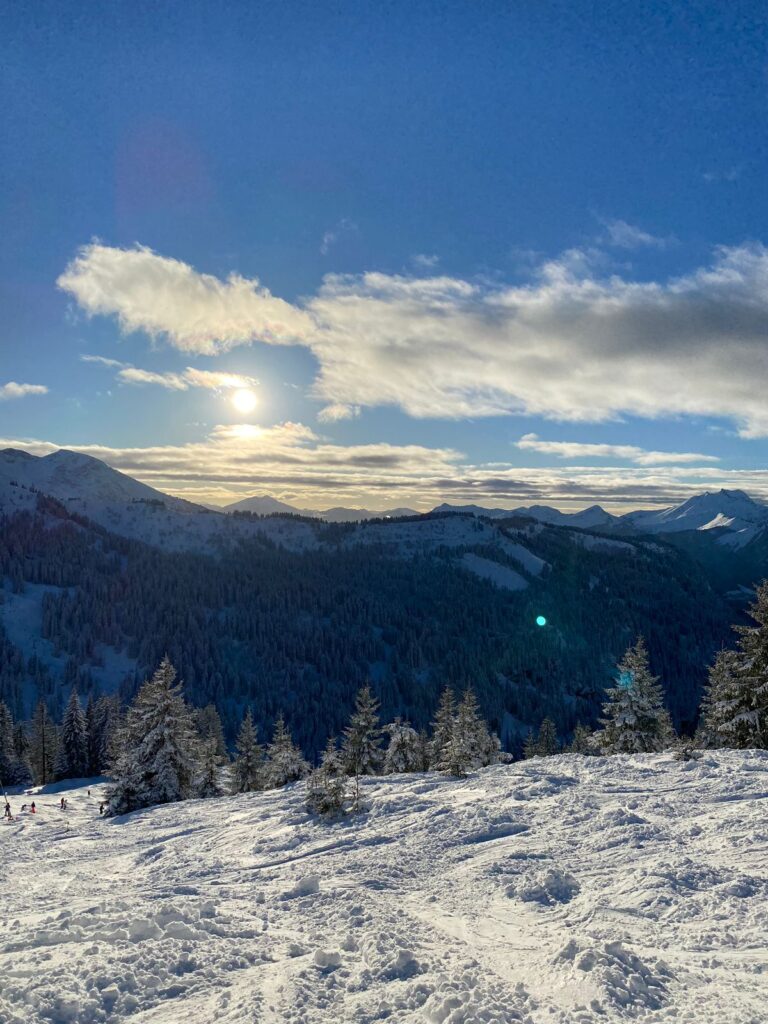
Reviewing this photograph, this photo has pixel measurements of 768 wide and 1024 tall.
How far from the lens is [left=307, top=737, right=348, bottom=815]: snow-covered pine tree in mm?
20533

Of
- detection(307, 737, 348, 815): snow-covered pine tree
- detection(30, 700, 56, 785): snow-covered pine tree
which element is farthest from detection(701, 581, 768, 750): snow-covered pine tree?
detection(30, 700, 56, 785): snow-covered pine tree

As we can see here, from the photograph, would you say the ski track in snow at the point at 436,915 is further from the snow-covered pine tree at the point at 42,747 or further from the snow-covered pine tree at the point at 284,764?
the snow-covered pine tree at the point at 42,747

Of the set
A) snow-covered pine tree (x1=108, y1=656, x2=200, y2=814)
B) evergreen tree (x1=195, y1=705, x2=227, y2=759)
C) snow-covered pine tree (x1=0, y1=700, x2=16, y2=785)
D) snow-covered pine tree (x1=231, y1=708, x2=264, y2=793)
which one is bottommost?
evergreen tree (x1=195, y1=705, x2=227, y2=759)

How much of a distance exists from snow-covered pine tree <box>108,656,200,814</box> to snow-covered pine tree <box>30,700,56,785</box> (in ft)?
118

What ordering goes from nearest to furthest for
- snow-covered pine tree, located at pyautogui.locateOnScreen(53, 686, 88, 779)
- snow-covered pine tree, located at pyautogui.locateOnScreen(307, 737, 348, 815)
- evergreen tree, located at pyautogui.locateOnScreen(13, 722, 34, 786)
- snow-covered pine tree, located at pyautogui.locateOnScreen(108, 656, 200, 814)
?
snow-covered pine tree, located at pyautogui.locateOnScreen(307, 737, 348, 815)
snow-covered pine tree, located at pyautogui.locateOnScreen(108, 656, 200, 814)
evergreen tree, located at pyautogui.locateOnScreen(13, 722, 34, 786)
snow-covered pine tree, located at pyautogui.locateOnScreen(53, 686, 88, 779)

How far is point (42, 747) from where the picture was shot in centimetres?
6588

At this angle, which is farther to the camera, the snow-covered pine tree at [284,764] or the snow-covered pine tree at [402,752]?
the snow-covered pine tree at [402,752]

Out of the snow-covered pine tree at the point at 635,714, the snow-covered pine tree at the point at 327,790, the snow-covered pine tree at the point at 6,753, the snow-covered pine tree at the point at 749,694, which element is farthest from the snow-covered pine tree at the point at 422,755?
the snow-covered pine tree at the point at 6,753

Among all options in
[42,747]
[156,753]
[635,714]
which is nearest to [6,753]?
[42,747]

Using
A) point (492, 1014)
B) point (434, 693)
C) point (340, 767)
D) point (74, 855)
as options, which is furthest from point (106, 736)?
point (434, 693)

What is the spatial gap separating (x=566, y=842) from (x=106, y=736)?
6632cm

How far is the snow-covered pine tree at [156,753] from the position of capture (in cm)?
3509

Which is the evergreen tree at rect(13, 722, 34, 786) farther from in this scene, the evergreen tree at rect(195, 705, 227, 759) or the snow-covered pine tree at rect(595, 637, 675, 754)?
the snow-covered pine tree at rect(595, 637, 675, 754)

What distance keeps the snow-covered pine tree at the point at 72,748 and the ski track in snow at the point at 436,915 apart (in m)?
51.8
